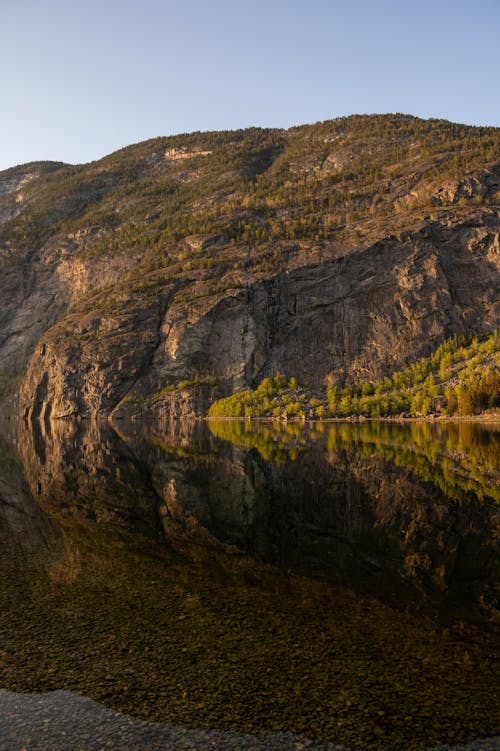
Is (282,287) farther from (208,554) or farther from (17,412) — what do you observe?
(208,554)

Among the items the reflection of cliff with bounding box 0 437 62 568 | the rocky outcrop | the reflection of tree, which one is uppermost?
the rocky outcrop

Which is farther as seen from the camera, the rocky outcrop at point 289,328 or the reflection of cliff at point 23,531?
the rocky outcrop at point 289,328

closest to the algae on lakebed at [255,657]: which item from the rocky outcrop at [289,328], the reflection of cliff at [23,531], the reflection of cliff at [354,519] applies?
the reflection of cliff at [354,519]

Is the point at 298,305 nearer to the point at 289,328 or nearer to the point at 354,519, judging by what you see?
the point at 289,328

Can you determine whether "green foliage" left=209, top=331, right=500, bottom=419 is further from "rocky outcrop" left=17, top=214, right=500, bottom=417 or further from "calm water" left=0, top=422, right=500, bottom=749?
"calm water" left=0, top=422, right=500, bottom=749

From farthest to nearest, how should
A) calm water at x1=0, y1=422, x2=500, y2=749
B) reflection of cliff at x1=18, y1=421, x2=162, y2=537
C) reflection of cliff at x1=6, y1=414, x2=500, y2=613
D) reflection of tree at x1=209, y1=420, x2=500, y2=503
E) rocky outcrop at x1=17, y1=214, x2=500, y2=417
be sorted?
rocky outcrop at x1=17, y1=214, x2=500, y2=417, reflection of tree at x1=209, y1=420, x2=500, y2=503, reflection of cliff at x1=18, y1=421, x2=162, y2=537, reflection of cliff at x1=6, y1=414, x2=500, y2=613, calm water at x1=0, y1=422, x2=500, y2=749

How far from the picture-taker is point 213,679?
9555mm

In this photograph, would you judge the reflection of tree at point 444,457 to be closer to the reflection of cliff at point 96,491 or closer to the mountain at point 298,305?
the reflection of cliff at point 96,491

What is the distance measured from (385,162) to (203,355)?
10467 cm

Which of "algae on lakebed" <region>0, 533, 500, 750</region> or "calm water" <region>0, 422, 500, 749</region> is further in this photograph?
"calm water" <region>0, 422, 500, 749</region>

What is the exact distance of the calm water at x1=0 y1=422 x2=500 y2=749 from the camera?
8.77 meters

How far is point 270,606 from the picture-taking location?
12.9m

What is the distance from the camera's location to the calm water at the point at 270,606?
877cm

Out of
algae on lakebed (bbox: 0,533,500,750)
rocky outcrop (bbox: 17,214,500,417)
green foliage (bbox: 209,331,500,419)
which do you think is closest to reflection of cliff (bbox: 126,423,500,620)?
algae on lakebed (bbox: 0,533,500,750)
